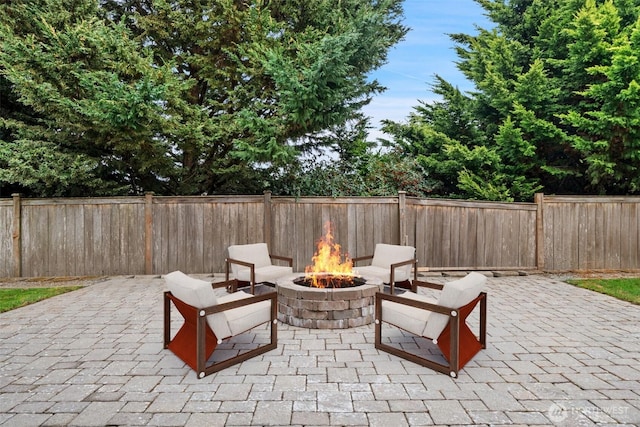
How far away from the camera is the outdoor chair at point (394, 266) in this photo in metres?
5.37

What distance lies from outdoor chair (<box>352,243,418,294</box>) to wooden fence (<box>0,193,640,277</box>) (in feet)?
6.14

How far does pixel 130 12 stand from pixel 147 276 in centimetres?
715

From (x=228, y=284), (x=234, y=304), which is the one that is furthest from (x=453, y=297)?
(x=228, y=284)

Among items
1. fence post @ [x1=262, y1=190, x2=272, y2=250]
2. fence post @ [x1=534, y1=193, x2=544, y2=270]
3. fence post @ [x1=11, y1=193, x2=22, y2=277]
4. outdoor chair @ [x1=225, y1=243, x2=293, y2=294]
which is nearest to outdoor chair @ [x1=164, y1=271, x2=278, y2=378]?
outdoor chair @ [x1=225, y1=243, x2=293, y2=294]

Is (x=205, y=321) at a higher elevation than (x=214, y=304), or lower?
lower

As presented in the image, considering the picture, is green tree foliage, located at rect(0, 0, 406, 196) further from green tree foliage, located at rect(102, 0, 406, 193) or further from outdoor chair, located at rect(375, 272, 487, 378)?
outdoor chair, located at rect(375, 272, 487, 378)

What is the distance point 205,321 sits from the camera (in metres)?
3.10

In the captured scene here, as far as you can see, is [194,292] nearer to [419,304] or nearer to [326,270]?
[419,304]

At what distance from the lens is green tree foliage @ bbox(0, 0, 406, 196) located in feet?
22.6

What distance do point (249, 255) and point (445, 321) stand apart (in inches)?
145

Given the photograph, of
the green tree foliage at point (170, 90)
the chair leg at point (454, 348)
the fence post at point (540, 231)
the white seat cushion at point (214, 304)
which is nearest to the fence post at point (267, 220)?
the green tree foliage at point (170, 90)

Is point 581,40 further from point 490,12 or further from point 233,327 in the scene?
point 233,327

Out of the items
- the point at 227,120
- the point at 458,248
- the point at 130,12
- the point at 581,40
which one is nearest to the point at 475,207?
the point at 458,248

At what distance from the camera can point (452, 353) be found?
304 centimetres
